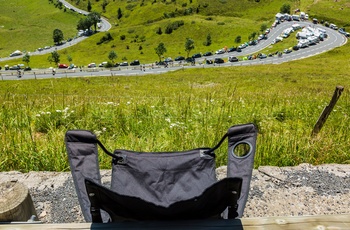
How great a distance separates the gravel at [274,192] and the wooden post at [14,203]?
1.14 metres

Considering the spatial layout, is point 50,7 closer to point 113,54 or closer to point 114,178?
point 113,54

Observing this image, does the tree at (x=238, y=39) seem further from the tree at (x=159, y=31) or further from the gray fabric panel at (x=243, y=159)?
the gray fabric panel at (x=243, y=159)

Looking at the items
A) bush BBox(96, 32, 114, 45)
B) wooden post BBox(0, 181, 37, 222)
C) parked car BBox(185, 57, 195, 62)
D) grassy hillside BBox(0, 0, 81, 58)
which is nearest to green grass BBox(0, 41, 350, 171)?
wooden post BBox(0, 181, 37, 222)

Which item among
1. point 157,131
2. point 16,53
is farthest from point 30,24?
point 157,131

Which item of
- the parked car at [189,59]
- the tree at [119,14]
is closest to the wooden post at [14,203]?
the parked car at [189,59]

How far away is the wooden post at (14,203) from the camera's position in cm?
209

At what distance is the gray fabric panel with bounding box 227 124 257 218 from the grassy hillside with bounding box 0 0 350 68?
280 feet

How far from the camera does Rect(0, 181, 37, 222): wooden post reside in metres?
2.09

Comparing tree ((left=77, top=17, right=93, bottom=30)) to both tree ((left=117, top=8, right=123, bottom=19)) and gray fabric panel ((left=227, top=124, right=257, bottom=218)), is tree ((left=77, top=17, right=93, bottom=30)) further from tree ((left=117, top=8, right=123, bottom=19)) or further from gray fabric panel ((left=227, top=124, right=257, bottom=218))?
gray fabric panel ((left=227, top=124, right=257, bottom=218))

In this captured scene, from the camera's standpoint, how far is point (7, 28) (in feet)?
417

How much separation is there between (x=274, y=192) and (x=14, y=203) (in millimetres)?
2691

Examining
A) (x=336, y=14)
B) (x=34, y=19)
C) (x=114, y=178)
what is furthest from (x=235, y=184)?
(x=34, y=19)

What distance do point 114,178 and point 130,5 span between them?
146 meters

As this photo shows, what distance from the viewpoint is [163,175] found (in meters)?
2.66
